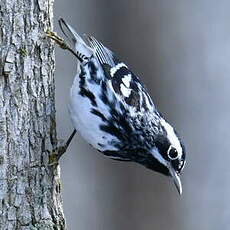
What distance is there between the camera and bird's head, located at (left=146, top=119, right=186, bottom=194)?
6.47m

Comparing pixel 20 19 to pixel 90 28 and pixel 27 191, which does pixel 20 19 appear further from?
pixel 90 28

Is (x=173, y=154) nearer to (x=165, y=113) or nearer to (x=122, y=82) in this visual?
(x=122, y=82)

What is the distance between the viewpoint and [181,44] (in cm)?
1097

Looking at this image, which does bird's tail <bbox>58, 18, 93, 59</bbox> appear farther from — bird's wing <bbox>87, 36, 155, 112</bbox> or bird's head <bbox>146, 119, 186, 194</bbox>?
bird's head <bbox>146, 119, 186, 194</bbox>

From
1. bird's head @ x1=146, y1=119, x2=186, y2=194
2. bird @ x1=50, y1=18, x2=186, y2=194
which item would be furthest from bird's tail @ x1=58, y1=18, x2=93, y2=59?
bird's head @ x1=146, y1=119, x2=186, y2=194

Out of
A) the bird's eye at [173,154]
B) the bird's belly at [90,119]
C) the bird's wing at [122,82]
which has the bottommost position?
the bird's eye at [173,154]

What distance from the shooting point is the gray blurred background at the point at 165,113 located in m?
10.2

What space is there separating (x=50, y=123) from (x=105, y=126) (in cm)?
43

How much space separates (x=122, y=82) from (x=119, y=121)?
1.23ft

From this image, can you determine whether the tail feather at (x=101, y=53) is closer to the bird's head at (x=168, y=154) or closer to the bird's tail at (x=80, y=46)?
the bird's tail at (x=80, y=46)

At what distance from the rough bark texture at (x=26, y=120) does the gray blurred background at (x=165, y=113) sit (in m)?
3.99

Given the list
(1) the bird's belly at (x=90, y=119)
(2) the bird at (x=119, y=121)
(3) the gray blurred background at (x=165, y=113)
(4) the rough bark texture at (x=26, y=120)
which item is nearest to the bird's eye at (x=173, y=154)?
(2) the bird at (x=119, y=121)

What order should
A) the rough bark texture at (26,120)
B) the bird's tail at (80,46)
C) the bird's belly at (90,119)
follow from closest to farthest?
the rough bark texture at (26,120)
the bird's belly at (90,119)
the bird's tail at (80,46)

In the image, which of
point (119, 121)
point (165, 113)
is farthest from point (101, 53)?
point (165, 113)
